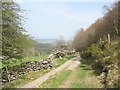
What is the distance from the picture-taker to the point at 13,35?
30.2 ft

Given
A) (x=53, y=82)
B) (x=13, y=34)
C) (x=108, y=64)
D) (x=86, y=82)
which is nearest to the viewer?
(x=13, y=34)

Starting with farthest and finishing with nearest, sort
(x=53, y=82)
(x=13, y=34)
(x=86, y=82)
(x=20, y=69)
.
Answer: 1. (x=20, y=69)
2. (x=53, y=82)
3. (x=86, y=82)
4. (x=13, y=34)

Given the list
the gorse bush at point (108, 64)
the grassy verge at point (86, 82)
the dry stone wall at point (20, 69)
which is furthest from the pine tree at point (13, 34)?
the gorse bush at point (108, 64)

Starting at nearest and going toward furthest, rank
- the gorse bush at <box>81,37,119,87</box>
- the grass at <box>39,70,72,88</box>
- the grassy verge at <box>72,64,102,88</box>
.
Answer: the gorse bush at <box>81,37,119,87</box> < the grassy verge at <box>72,64,102,88</box> < the grass at <box>39,70,72,88</box>

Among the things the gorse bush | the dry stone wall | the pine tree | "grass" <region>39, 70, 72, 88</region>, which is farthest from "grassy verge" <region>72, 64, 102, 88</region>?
the dry stone wall

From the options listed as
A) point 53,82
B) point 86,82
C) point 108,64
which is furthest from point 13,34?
point 108,64

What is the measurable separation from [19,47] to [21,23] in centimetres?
170

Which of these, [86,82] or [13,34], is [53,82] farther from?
[13,34]

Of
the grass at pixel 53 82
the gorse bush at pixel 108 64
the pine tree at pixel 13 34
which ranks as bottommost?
the grass at pixel 53 82

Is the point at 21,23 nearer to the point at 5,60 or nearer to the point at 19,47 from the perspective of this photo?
the point at 19,47

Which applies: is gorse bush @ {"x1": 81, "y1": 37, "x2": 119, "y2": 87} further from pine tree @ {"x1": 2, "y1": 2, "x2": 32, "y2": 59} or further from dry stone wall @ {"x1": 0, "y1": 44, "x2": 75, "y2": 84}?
dry stone wall @ {"x1": 0, "y1": 44, "x2": 75, "y2": 84}

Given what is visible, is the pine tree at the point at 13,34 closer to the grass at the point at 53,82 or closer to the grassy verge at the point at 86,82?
the grass at the point at 53,82

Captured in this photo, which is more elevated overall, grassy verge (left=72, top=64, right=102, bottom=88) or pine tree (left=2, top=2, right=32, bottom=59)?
pine tree (left=2, top=2, right=32, bottom=59)

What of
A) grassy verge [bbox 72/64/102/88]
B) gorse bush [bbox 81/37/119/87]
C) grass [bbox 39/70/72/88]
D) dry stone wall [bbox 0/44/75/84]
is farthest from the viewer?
dry stone wall [bbox 0/44/75/84]
